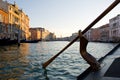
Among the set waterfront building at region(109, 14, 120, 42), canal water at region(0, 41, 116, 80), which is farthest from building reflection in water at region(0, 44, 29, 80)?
waterfront building at region(109, 14, 120, 42)

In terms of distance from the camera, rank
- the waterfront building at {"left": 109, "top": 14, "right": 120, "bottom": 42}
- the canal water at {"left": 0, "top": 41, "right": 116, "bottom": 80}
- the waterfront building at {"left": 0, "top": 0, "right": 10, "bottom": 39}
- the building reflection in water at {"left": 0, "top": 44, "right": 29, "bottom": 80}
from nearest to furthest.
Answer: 1. the canal water at {"left": 0, "top": 41, "right": 116, "bottom": 80}
2. the building reflection in water at {"left": 0, "top": 44, "right": 29, "bottom": 80}
3. the waterfront building at {"left": 0, "top": 0, "right": 10, "bottom": 39}
4. the waterfront building at {"left": 109, "top": 14, "right": 120, "bottom": 42}

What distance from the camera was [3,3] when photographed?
4112cm

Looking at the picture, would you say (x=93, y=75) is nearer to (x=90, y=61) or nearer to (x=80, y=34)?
(x=90, y=61)

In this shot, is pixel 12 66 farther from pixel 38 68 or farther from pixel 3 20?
pixel 3 20

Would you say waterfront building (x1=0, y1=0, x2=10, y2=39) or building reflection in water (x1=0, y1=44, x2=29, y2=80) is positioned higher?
waterfront building (x1=0, y1=0, x2=10, y2=39)

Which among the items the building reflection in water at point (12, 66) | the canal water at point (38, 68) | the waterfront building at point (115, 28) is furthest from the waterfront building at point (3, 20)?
the waterfront building at point (115, 28)

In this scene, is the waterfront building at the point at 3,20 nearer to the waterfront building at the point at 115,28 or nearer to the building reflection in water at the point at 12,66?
the building reflection in water at the point at 12,66

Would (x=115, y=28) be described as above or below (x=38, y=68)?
above

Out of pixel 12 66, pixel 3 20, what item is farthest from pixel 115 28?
pixel 12 66

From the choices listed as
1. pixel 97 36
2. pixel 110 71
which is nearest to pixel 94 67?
pixel 110 71

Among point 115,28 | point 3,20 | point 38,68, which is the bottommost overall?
point 38,68

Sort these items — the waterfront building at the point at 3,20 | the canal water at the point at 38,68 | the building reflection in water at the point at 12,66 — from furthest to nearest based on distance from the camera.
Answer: the waterfront building at the point at 3,20, the building reflection in water at the point at 12,66, the canal water at the point at 38,68

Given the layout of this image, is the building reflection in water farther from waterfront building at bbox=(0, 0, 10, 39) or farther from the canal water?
waterfront building at bbox=(0, 0, 10, 39)

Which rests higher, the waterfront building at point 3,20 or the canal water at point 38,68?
the waterfront building at point 3,20
